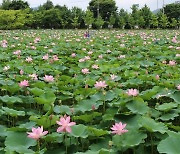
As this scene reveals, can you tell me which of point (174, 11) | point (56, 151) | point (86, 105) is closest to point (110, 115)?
point (86, 105)

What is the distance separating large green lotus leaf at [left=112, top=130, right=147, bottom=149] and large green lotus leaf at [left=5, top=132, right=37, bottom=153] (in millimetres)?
394

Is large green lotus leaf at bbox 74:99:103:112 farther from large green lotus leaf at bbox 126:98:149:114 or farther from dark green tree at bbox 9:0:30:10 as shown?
dark green tree at bbox 9:0:30:10

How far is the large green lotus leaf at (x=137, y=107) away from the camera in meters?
1.89

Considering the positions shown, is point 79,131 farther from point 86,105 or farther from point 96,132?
point 86,105

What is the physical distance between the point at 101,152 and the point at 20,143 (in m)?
0.48

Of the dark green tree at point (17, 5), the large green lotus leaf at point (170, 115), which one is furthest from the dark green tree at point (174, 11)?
the large green lotus leaf at point (170, 115)

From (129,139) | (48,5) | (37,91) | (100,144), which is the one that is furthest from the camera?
(48,5)

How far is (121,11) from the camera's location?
1287 inches

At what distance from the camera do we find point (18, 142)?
5.23 feet

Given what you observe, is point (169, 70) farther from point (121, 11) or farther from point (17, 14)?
point (121, 11)

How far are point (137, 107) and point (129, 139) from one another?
435mm

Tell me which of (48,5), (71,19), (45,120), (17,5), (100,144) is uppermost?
(48,5)

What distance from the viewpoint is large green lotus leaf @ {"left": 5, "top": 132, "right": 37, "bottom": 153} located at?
59.9 inches

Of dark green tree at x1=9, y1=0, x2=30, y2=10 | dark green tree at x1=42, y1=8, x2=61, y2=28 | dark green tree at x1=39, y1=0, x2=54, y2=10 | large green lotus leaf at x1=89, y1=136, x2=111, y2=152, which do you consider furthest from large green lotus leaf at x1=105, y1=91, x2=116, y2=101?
dark green tree at x1=39, y1=0, x2=54, y2=10
